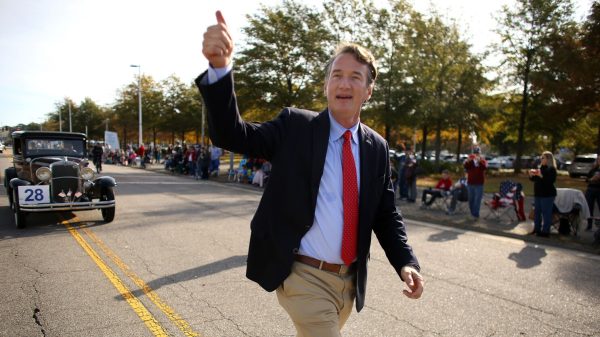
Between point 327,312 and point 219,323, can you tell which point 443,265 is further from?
point 327,312

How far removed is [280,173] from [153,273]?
4.30 m

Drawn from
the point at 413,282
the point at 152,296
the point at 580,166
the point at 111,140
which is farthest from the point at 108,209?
the point at 111,140

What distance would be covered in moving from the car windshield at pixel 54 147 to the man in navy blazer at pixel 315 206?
10.7 m

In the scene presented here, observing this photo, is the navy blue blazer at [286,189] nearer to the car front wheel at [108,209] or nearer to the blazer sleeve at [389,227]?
the blazer sleeve at [389,227]

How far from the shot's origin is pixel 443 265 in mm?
6711

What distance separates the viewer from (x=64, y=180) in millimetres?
9188

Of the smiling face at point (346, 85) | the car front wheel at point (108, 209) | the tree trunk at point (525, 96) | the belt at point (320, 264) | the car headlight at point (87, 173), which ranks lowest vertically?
the car front wheel at point (108, 209)

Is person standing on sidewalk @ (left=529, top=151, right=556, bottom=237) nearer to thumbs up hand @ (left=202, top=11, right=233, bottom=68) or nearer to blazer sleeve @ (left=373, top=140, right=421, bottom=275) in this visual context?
blazer sleeve @ (left=373, top=140, right=421, bottom=275)

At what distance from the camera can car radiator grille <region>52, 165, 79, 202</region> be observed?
905cm

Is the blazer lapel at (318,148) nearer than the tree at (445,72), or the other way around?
the blazer lapel at (318,148)

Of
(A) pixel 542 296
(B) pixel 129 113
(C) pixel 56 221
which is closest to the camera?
(A) pixel 542 296

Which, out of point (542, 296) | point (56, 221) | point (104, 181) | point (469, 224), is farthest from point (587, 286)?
point (56, 221)

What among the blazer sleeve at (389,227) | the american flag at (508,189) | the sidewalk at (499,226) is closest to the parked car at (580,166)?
the sidewalk at (499,226)

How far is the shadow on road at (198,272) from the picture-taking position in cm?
530
